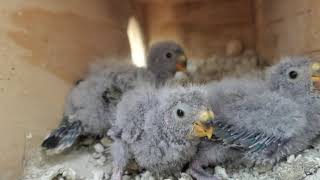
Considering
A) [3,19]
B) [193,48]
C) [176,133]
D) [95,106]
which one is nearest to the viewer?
[176,133]

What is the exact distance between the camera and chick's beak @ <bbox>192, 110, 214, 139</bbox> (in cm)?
135

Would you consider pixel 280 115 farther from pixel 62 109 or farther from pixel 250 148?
pixel 62 109

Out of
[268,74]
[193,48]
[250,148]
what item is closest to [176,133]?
[250,148]

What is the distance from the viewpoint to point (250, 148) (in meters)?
1.43

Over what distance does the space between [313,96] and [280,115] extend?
0.18 metres

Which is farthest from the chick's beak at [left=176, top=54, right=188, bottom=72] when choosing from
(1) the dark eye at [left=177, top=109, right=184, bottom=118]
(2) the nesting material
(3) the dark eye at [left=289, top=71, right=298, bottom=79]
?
(1) the dark eye at [left=177, top=109, right=184, bottom=118]

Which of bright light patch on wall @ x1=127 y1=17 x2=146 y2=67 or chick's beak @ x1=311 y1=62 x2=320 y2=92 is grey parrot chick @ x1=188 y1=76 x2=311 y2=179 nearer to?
chick's beak @ x1=311 y1=62 x2=320 y2=92

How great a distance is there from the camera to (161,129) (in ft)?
4.71

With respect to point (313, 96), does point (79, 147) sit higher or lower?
lower

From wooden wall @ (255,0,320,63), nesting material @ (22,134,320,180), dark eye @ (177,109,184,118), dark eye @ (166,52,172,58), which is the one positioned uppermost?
wooden wall @ (255,0,320,63)

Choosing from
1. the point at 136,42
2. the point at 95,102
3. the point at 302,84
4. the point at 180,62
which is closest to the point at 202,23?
the point at 136,42

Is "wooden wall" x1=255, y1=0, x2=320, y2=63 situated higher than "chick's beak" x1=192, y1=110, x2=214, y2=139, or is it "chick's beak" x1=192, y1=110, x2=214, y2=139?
"wooden wall" x1=255, y1=0, x2=320, y2=63

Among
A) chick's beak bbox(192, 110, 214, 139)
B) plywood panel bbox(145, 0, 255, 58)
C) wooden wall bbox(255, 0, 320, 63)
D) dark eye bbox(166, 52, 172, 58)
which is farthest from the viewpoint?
plywood panel bbox(145, 0, 255, 58)

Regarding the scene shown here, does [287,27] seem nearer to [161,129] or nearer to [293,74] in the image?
[293,74]
